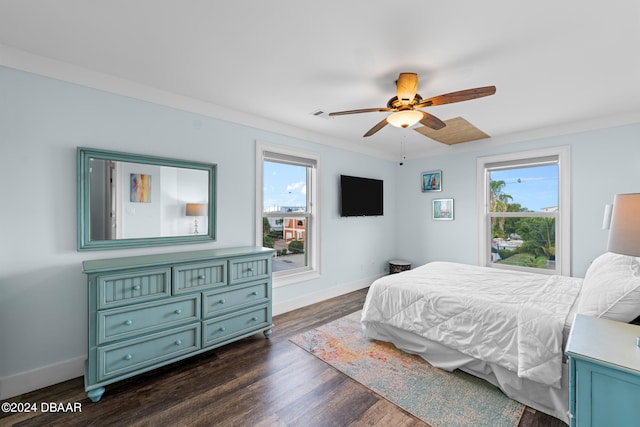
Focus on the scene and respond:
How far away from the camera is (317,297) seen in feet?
13.7

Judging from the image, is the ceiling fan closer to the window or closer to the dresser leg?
the window

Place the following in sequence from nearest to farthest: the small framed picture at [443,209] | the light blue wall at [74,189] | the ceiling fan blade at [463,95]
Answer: the ceiling fan blade at [463,95] < the light blue wall at [74,189] < the small framed picture at [443,209]

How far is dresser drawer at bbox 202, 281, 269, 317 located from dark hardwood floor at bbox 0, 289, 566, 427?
0.45m

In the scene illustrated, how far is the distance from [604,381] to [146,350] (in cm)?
281

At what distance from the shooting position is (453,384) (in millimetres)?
2229

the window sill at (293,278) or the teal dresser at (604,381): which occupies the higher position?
the teal dresser at (604,381)

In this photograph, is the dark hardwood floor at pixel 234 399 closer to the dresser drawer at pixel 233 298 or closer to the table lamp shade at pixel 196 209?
the dresser drawer at pixel 233 298

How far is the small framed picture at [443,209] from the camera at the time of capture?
187 inches

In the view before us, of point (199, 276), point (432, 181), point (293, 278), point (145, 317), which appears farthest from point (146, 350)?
point (432, 181)

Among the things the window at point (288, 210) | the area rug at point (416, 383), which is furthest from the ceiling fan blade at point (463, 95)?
the area rug at point (416, 383)

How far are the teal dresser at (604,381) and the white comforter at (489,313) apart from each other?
1.96ft

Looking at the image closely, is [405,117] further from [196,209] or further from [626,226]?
[196,209]

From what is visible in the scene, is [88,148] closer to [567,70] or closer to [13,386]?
[13,386]

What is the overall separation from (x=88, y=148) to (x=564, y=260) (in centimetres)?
543
